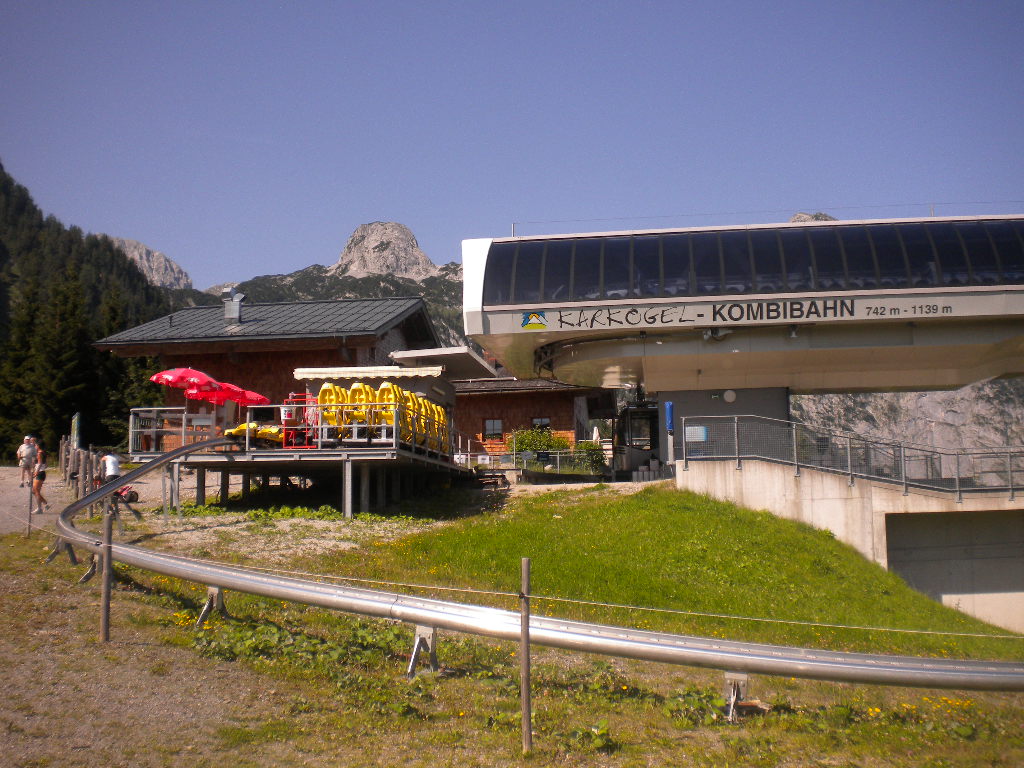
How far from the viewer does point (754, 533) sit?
1848cm

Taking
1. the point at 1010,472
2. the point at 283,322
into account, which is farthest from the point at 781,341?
the point at 283,322

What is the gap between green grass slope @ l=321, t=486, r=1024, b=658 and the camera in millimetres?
12523

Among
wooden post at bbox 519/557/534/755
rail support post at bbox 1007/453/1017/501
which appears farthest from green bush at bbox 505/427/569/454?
wooden post at bbox 519/557/534/755

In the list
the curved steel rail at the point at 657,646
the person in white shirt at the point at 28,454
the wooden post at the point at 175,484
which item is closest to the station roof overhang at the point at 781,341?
the wooden post at the point at 175,484

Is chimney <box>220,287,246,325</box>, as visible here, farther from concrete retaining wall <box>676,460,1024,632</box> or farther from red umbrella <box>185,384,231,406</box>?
concrete retaining wall <box>676,460,1024,632</box>

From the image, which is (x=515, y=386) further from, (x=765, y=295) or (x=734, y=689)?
(x=734, y=689)

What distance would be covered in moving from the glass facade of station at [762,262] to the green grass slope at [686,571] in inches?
216

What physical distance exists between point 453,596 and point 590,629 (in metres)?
3.92

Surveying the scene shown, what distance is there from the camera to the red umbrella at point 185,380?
2203 centimetres

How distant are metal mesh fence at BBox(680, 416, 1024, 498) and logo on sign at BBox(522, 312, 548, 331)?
502cm

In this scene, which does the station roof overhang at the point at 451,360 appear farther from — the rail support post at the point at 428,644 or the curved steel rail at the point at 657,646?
the rail support post at the point at 428,644

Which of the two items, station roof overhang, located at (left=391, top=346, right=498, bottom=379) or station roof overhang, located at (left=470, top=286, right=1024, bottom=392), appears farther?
station roof overhang, located at (left=391, top=346, right=498, bottom=379)

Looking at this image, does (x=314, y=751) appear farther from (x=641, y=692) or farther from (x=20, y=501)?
(x=20, y=501)

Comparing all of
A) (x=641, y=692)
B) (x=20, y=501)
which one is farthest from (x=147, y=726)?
(x=20, y=501)
